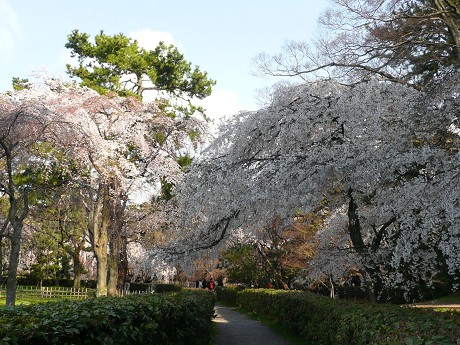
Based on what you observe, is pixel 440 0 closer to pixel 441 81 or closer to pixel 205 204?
pixel 441 81

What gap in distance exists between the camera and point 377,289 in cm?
1177

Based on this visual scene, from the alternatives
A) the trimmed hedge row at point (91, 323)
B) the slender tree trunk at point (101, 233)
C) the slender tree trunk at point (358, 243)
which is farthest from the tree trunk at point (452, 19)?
the slender tree trunk at point (101, 233)

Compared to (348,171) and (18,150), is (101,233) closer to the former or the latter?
(18,150)

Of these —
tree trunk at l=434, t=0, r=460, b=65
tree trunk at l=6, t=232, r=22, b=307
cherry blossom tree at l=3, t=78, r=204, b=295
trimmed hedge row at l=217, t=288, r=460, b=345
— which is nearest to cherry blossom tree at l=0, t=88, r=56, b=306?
tree trunk at l=6, t=232, r=22, b=307

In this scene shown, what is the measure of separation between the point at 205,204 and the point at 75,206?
16.8 meters

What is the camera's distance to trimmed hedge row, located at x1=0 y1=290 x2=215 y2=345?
390 centimetres

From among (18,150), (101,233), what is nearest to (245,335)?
(101,233)

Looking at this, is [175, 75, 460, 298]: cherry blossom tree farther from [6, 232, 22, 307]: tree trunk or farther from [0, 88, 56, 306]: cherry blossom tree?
[0, 88, 56, 306]: cherry blossom tree

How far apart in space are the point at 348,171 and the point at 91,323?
581 cm

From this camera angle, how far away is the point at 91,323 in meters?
4.66

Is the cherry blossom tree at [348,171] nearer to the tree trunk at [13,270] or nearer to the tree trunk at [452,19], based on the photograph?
the tree trunk at [452,19]

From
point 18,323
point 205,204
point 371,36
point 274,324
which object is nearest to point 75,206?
point 274,324

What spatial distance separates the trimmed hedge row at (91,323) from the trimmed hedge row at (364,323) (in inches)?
103

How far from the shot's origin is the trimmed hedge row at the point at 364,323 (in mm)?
4504
